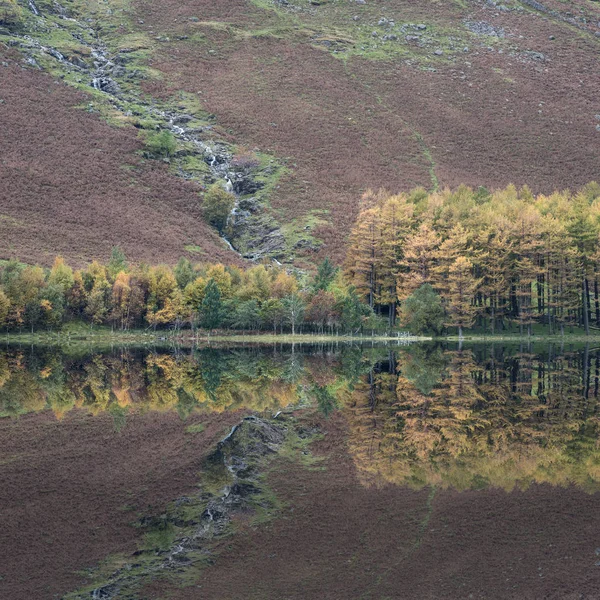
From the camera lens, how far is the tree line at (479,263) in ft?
283

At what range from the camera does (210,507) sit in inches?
907

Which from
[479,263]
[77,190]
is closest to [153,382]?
[479,263]

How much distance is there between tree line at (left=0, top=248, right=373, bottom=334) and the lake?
42331 millimetres

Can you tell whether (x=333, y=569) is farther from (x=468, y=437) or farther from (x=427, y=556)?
(x=468, y=437)

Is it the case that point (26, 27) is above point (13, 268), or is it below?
above

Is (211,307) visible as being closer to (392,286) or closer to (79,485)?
(392,286)

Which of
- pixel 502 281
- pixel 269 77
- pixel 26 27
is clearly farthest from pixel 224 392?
pixel 26 27

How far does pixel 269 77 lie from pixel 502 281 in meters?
91.5

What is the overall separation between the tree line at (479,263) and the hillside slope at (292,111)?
21.9m

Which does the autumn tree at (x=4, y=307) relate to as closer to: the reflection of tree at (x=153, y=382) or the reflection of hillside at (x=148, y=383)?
the reflection of tree at (x=153, y=382)

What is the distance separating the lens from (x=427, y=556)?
762 inches

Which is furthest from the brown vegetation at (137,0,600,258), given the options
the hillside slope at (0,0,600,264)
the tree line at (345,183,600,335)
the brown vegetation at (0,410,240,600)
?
the brown vegetation at (0,410,240,600)

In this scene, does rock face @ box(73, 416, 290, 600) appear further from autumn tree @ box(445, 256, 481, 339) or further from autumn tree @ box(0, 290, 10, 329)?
autumn tree @ box(0, 290, 10, 329)

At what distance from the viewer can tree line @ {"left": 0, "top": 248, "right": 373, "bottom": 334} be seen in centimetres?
8650
